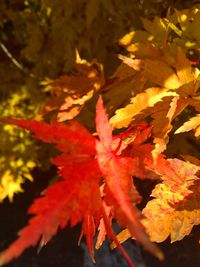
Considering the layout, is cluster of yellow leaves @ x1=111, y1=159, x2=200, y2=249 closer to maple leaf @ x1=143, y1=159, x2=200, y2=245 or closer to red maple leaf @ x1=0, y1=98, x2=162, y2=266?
maple leaf @ x1=143, y1=159, x2=200, y2=245

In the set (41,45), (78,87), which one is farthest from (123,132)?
(41,45)

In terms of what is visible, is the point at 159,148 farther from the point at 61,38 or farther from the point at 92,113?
the point at 61,38

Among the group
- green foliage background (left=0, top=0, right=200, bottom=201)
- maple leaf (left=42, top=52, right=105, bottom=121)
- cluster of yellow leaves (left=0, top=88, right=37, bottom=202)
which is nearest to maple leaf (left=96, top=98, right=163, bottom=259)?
maple leaf (left=42, top=52, right=105, bottom=121)

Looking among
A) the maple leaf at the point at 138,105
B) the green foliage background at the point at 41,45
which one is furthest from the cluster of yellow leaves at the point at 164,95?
the green foliage background at the point at 41,45

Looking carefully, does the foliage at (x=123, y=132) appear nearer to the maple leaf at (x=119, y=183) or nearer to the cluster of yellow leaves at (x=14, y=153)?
the maple leaf at (x=119, y=183)

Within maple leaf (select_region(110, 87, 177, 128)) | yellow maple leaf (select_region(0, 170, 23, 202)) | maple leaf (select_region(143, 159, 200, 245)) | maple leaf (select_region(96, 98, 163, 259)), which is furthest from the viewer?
yellow maple leaf (select_region(0, 170, 23, 202))

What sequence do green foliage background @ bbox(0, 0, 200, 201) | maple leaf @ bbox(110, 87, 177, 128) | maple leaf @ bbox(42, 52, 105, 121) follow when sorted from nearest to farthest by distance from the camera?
maple leaf @ bbox(110, 87, 177, 128) → maple leaf @ bbox(42, 52, 105, 121) → green foliage background @ bbox(0, 0, 200, 201)

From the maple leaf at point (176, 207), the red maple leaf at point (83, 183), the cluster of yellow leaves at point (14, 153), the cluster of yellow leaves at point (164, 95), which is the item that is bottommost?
the maple leaf at point (176, 207)

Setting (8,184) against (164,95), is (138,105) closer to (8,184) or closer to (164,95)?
(164,95)
